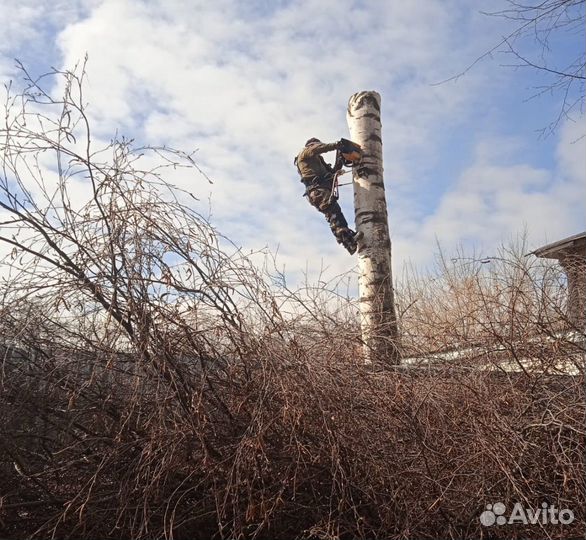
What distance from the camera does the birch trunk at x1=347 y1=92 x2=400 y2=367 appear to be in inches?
252

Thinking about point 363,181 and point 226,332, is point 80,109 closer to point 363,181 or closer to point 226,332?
point 226,332

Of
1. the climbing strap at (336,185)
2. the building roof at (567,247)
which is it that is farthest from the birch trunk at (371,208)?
the building roof at (567,247)

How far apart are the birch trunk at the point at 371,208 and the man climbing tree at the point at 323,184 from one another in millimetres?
342

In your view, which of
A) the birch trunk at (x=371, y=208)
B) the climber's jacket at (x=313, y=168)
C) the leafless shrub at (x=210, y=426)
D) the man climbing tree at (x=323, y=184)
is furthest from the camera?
the climber's jacket at (x=313, y=168)

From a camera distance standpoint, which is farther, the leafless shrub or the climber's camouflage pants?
the climber's camouflage pants

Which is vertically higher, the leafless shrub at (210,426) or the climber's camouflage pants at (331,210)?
the climber's camouflage pants at (331,210)

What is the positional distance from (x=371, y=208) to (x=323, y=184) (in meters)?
1.14

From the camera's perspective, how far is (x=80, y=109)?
3297 millimetres

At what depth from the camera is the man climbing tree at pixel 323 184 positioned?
24.0 feet

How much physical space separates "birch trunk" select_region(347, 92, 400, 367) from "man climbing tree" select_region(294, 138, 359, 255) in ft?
1.12

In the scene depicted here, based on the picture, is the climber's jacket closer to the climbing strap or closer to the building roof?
the climbing strap

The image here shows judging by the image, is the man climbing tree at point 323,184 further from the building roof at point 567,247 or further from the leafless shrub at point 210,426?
the leafless shrub at point 210,426

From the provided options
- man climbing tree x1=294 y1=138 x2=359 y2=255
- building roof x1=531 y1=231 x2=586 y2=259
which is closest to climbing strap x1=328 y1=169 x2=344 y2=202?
man climbing tree x1=294 y1=138 x2=359 y2=255

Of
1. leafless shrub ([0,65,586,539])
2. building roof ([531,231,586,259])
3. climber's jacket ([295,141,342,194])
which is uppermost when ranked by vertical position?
climber's jacket ([295,141,342,194])
